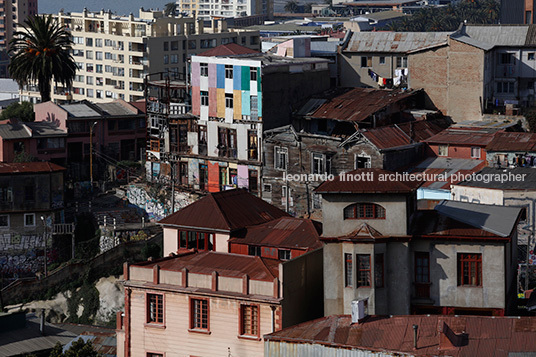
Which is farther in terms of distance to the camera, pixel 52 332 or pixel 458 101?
pixel 458 101

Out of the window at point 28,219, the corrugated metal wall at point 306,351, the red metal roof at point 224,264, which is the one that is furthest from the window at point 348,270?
the window at point 28,219

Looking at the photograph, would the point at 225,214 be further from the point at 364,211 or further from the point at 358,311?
the point at 358,311

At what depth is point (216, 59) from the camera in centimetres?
10169

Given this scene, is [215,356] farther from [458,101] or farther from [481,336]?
[458,101]

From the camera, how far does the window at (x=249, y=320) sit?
57844mm

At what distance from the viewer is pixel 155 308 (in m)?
61.0

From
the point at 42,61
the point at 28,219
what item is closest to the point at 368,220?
the point at 28,219

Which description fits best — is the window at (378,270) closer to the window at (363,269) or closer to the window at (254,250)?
the window at (363,269)

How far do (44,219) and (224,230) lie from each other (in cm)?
3136

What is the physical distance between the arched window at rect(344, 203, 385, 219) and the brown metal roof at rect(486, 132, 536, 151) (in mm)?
31333

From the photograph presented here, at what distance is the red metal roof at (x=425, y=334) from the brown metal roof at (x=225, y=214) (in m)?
14.0

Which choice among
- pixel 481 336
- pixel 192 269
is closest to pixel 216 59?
pixel 192 269

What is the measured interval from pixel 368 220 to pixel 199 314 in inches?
382

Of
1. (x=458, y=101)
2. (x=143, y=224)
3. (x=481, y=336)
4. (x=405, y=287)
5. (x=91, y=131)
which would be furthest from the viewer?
(x=91, y=131)
